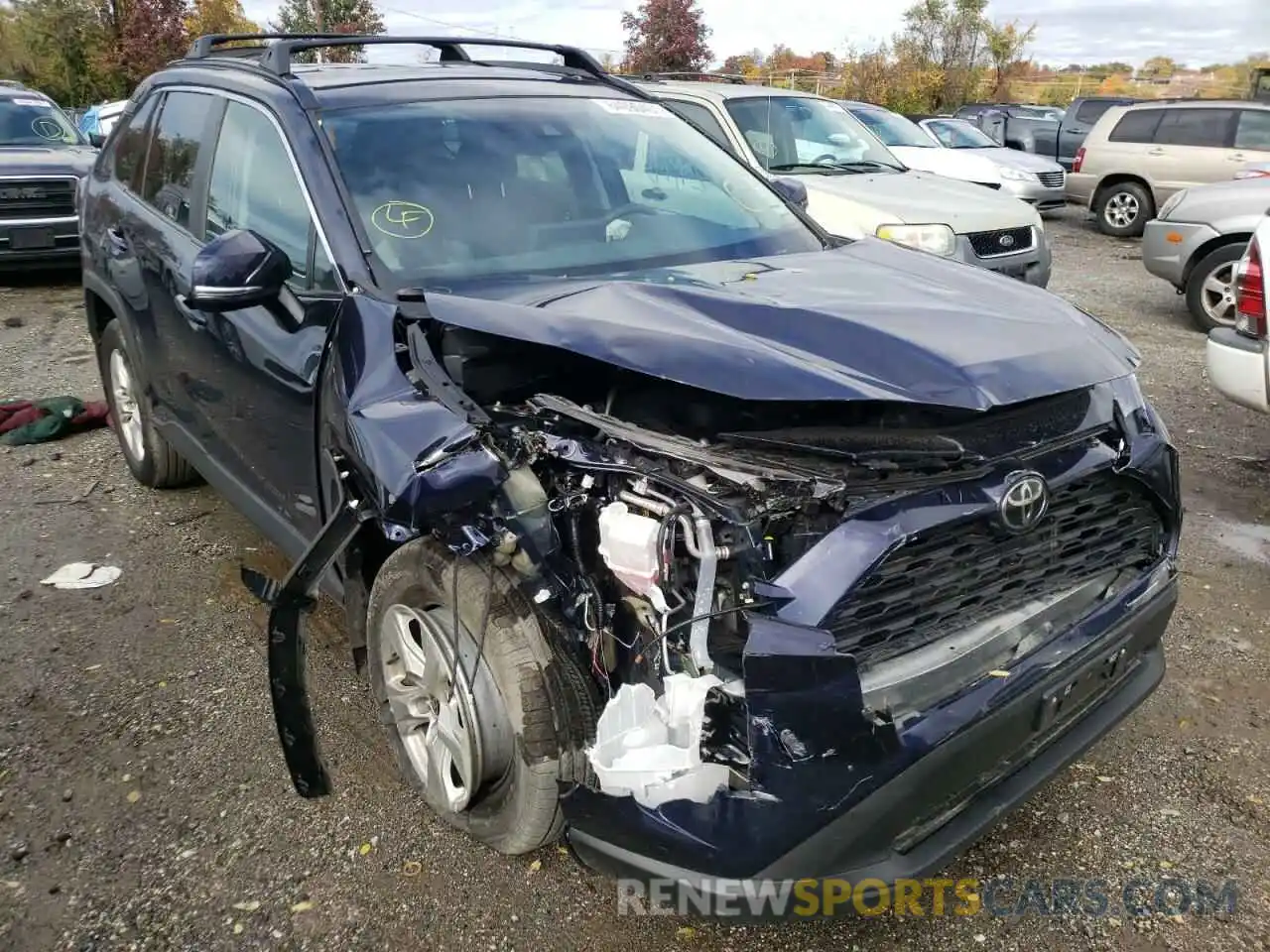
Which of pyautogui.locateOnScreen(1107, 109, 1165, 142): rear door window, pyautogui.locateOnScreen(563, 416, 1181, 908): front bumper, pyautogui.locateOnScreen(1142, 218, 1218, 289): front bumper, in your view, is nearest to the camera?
pyautogui.locateOnScreen(563, 416, 1181, 908): front bumper

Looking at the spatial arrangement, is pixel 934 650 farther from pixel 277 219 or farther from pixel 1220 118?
pixel 1220 118

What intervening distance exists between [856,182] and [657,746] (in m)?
6.44

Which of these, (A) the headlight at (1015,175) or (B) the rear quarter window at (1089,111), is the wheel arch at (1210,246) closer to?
(A) the headlight at (1015,175)

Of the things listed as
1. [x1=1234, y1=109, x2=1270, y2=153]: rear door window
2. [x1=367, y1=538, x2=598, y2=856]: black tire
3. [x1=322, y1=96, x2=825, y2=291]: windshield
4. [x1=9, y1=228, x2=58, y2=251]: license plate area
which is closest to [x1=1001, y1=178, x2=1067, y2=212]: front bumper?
[x1=1234, y1=109, x2=1270, y2=153]: rear door window

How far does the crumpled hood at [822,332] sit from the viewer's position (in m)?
2.10

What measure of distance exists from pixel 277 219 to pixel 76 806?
5.81 feet

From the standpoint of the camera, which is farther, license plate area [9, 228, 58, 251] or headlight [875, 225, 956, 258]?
license plate area [9, 228, 58, 251]

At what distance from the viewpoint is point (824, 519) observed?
78.3 inches

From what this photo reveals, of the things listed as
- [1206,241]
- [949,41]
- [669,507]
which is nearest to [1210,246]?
[1206,241]

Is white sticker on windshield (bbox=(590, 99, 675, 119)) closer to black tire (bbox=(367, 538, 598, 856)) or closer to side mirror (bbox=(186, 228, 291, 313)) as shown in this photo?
side mirror (bbox=(186, 228, 291, 313))

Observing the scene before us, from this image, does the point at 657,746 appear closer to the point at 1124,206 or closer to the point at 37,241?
the point at 37,241

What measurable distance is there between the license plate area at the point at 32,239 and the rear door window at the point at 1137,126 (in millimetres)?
12239

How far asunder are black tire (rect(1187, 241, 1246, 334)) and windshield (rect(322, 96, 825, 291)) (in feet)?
18.3

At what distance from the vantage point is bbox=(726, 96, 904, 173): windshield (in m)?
7.92
